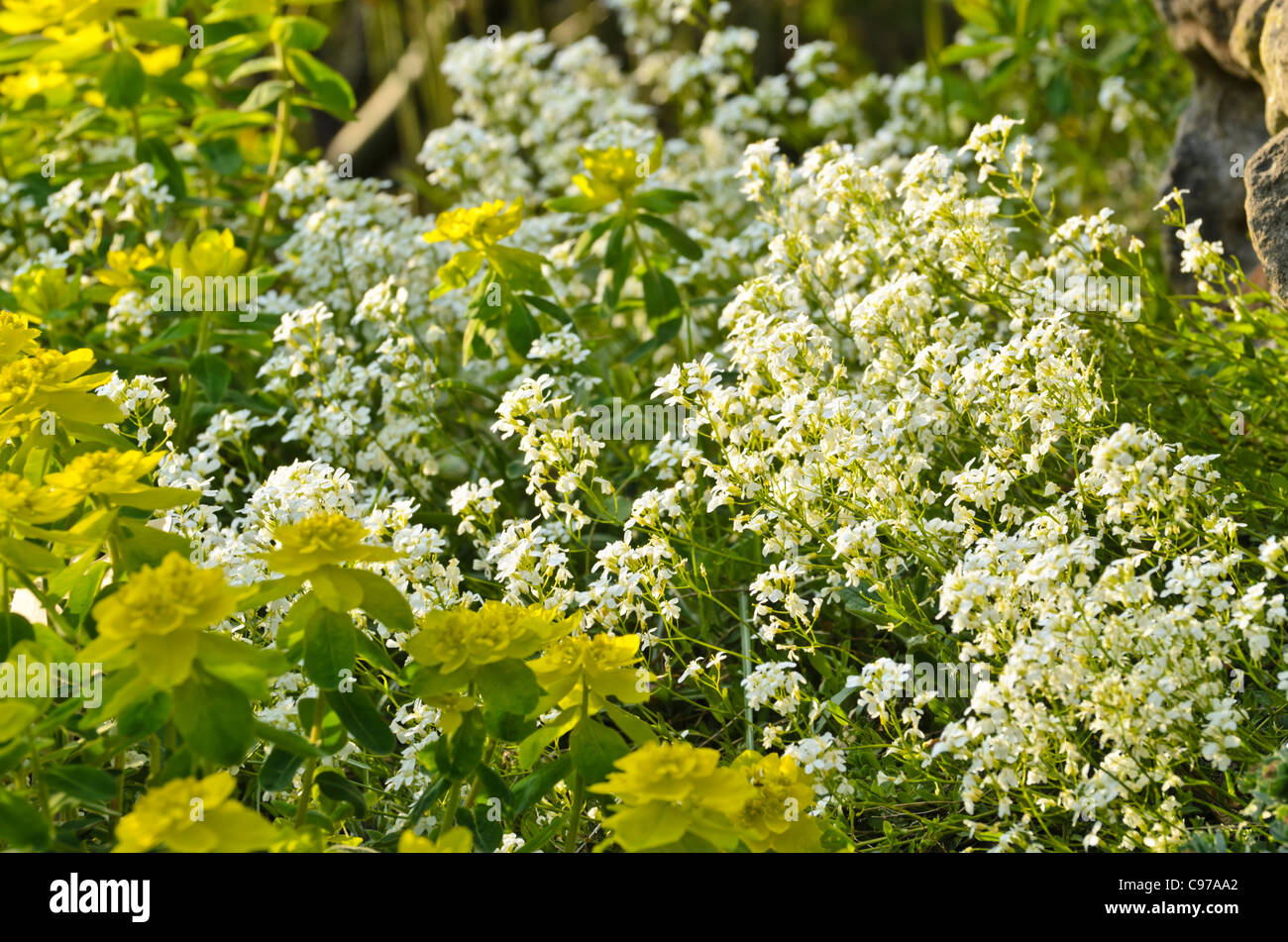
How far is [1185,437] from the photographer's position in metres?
2.67

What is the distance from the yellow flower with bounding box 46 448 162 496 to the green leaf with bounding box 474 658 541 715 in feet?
1.97

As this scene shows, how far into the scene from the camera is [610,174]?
3105 mm

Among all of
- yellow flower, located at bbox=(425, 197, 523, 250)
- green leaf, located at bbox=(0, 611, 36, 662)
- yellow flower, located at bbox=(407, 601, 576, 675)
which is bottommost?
yellow flower, located at bbox=(407, 601, 576, 675)

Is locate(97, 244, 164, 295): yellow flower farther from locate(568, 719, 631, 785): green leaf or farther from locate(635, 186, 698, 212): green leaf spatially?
locate(568, 719, 631, 785): green leaf

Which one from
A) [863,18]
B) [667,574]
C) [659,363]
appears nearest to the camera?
[667,574]

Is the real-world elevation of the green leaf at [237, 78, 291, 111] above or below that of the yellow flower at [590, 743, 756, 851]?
above

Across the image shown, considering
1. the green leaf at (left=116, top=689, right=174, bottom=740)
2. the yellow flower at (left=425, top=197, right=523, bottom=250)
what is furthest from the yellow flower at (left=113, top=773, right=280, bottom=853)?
the yellow flower at (left=425, top=197, right=523, bottom=250)

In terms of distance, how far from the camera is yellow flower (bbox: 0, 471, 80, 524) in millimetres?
1787

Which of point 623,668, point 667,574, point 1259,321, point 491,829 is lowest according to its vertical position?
point 491,829

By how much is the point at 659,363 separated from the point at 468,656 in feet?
6.49

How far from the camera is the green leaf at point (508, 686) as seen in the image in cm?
184

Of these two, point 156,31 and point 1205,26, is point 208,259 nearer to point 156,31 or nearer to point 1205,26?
point 156,31

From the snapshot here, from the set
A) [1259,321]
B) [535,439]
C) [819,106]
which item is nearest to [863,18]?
[819,106]
